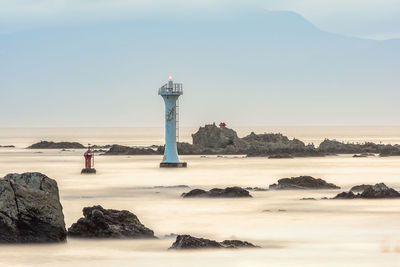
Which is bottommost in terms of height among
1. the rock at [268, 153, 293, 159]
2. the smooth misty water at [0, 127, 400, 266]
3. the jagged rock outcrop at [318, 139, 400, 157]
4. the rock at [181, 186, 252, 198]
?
the smooth misty water at [0, 127, 400, 266]

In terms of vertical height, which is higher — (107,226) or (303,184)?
(303,184)

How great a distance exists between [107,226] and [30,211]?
2.03 metres

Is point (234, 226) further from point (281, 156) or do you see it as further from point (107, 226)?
point (281, 156)

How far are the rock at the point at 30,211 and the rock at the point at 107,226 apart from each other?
0.71 metres

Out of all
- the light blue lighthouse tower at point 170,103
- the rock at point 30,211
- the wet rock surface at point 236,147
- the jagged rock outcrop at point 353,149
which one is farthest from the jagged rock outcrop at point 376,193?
the jagged rock outcrop at point 353,149

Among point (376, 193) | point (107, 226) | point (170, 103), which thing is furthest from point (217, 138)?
point (107, 226)

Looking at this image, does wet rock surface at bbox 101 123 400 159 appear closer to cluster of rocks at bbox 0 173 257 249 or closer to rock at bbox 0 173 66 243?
cluster of rocks at bbox 0 173 257 249

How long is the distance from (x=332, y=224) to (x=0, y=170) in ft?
125

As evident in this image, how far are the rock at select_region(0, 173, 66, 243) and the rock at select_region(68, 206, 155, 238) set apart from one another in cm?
71

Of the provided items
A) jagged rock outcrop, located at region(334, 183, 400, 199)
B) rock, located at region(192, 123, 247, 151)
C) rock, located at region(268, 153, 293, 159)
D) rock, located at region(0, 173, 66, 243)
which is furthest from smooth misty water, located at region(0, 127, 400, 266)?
rock, located at region(192, 123, 247, 151)

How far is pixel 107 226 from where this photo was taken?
20.4 metres

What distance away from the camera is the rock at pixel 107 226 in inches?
798

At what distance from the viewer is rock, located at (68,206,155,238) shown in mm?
20266

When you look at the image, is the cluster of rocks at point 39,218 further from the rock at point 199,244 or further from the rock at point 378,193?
the rock at point 378,193
